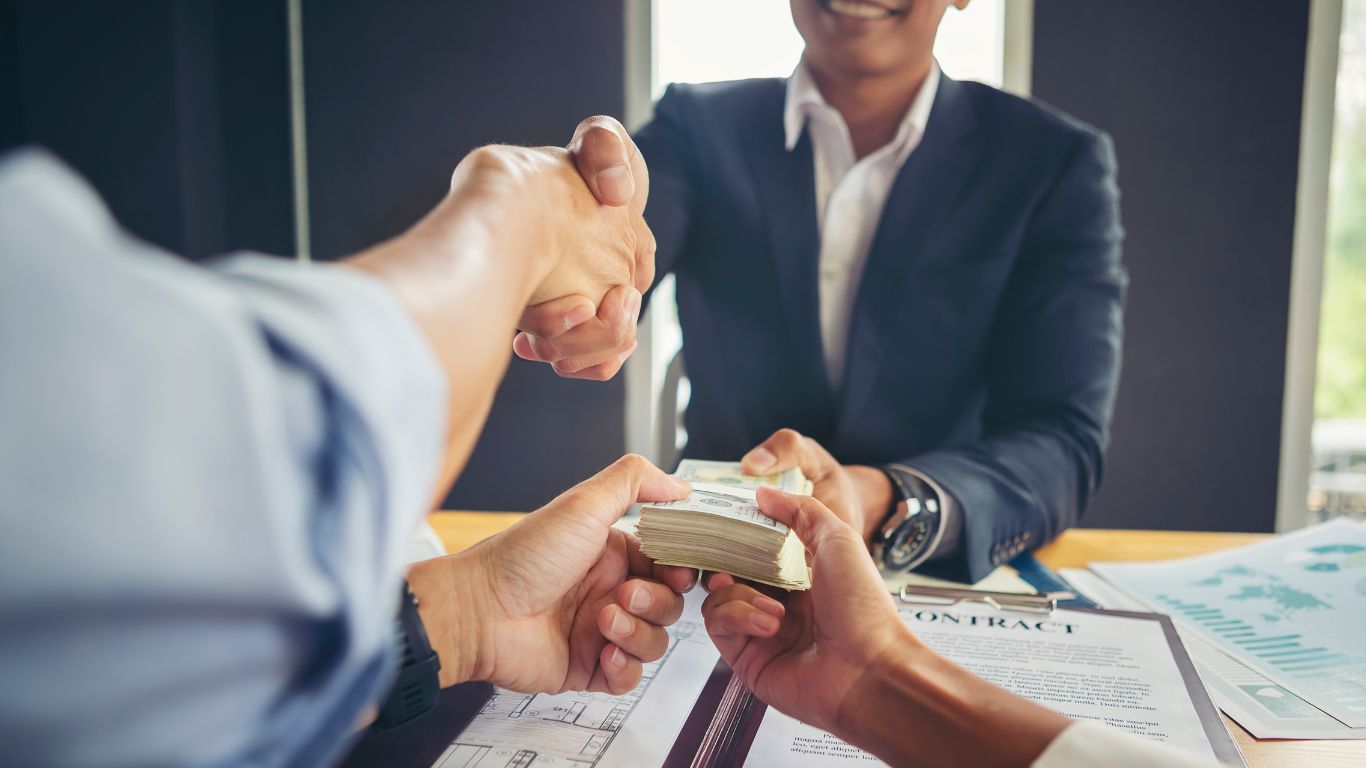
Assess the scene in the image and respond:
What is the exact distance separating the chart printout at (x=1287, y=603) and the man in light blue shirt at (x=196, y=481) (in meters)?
0.99

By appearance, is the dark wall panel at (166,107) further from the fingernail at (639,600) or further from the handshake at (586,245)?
the fingernail at (639,600)

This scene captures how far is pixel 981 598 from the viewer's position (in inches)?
43.1

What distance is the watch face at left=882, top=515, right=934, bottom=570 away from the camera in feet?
4.20

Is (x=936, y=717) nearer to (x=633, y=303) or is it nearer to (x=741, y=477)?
(x=741, y=477)

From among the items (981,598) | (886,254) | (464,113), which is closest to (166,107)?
(464,113)

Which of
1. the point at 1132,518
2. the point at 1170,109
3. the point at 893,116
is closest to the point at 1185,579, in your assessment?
the point at 893,116

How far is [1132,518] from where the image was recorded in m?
3.44

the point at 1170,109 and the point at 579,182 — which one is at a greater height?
the point at 1170,109

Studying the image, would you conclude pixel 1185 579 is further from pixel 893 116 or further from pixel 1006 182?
pixel 893 116

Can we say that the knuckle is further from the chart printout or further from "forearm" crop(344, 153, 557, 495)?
the chart printout

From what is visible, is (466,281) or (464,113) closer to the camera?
(466,281)

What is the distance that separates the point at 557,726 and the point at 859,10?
173 centimetres

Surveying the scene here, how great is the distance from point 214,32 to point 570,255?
3.39 m

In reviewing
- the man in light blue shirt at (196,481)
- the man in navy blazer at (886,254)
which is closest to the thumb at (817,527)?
the man in light blue shirt at (196,481)
